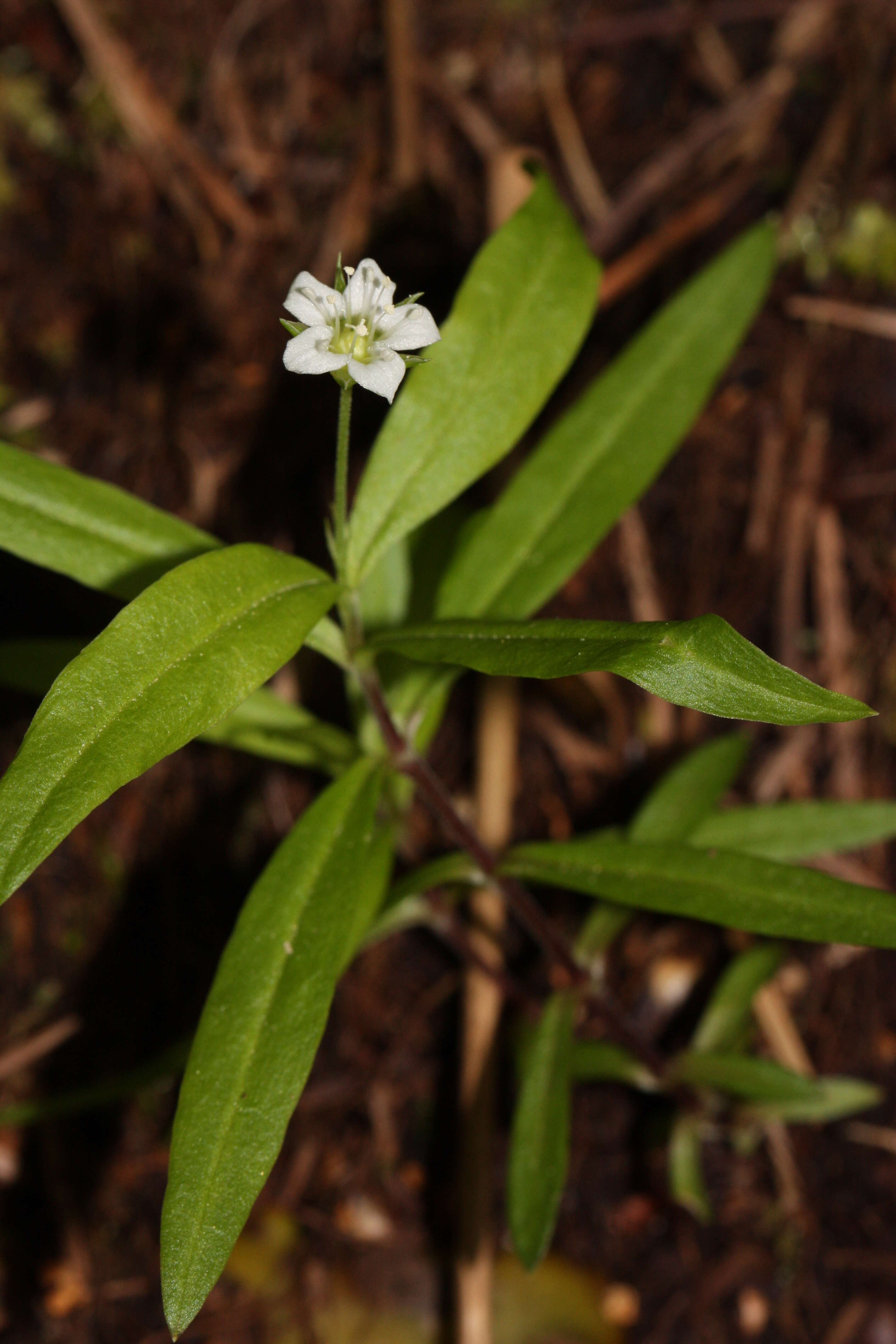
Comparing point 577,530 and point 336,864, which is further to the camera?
point 577,530

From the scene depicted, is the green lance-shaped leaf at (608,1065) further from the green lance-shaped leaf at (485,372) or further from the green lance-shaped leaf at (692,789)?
the green lance-shaped leaf at (485,372)

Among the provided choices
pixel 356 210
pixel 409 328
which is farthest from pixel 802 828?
pixel 356 210

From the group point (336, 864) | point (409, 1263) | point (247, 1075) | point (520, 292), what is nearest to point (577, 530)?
point (520, 292)

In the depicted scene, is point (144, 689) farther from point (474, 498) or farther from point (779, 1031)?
point (779, 1031)

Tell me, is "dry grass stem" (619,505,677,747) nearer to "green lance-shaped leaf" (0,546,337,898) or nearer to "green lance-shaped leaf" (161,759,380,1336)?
"green lance-shaped leaf" (161,759,380,1336)

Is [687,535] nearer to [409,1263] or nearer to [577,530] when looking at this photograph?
[577,530]

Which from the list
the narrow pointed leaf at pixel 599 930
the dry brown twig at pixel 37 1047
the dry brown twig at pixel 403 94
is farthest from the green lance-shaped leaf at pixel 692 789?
the dry brown twig at pixel 403 94

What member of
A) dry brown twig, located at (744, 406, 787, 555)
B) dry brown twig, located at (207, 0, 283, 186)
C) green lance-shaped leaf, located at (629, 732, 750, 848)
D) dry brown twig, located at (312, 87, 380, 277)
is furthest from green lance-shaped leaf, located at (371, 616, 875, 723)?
dry brown twig, located at (207, 0, 283, 186)
